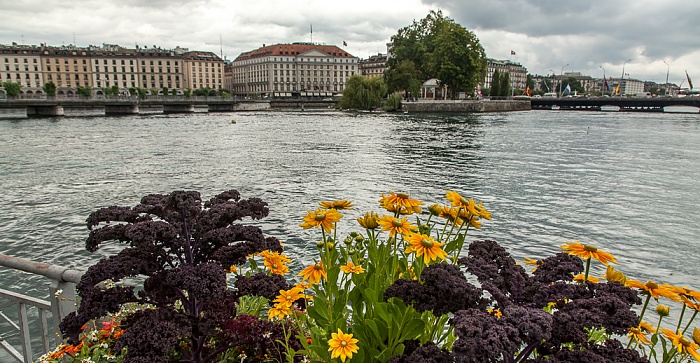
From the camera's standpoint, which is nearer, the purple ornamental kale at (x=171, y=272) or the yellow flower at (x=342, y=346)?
the yellow flower at (x=342, y=346)

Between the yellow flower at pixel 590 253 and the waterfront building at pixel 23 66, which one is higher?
the waterfront building at pixel 23 66

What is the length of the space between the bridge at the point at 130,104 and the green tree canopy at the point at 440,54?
26.1 metres

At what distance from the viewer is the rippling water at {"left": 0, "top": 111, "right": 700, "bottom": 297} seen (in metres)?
10.0

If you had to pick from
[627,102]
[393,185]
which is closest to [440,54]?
[627,102]

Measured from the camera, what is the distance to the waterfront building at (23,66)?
144 meters

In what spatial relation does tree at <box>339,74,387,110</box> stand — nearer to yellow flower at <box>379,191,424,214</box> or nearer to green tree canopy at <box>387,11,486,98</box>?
green tree canopy at <box>387,11,486,98</box>

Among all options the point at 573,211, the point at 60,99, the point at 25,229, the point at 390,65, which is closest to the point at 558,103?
the point at 390,65

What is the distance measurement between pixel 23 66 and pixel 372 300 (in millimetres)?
179273

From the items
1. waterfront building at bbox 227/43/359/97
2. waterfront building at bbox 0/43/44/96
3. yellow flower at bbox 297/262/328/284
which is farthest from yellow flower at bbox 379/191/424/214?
waterfront building at bbox 0/43/44/96

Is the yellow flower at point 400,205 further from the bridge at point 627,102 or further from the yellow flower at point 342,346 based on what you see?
the bridge at point 627,102

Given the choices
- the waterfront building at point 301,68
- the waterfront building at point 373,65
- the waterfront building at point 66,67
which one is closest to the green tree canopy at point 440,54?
the waterfront building at point 301,68

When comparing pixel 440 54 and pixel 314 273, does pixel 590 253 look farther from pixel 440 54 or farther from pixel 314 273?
pixel 440 54

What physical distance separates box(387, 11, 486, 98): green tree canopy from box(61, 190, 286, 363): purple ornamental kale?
83.3 meters

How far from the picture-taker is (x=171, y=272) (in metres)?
2.50
